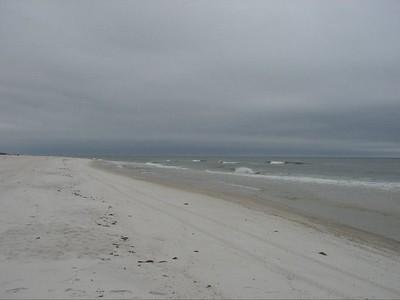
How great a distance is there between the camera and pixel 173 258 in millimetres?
6297

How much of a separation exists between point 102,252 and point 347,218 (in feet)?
32.6

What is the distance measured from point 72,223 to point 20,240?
1.76 meters

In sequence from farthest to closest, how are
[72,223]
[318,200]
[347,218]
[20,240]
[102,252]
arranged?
[318,200] < [347,218] < [72,223] < [20,240] < [102,252]

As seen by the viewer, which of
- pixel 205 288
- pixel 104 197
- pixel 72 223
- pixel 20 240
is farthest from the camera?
pixel 104 197

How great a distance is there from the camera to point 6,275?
4926 millimetres

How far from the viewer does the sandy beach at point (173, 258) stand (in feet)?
15.8

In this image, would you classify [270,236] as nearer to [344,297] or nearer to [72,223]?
[344,297]

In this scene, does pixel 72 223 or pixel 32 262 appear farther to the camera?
pixel 72 223

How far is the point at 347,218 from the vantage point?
42.9 feet

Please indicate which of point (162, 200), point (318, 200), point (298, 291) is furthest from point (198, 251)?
point (318, 200)

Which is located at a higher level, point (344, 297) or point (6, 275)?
point (6, 275)

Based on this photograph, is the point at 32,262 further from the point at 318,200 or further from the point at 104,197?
the point at 318,200

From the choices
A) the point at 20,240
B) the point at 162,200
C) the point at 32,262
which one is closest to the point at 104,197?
the point at 162,200

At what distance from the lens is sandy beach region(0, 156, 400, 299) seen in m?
4.82
